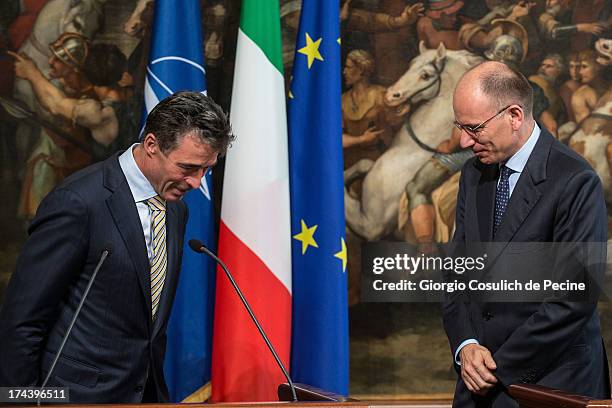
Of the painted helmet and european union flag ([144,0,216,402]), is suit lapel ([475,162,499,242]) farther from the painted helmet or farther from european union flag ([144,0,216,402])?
the painted helmet

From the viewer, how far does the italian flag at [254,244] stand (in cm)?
403

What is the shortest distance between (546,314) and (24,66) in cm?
330

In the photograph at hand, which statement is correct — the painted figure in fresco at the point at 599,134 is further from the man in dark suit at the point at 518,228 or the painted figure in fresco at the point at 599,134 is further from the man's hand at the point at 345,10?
the man in dark suit at the point at 518,228

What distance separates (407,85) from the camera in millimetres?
4777

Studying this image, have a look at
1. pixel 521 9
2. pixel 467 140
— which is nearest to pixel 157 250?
pixel 467 140

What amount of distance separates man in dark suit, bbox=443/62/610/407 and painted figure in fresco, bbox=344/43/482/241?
178cm

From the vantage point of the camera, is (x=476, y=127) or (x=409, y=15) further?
(x=409, y=15)

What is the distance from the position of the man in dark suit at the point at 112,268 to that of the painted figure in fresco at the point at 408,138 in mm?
2098

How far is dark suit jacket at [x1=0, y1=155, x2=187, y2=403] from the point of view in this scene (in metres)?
2.46

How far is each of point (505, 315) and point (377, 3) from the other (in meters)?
2.56

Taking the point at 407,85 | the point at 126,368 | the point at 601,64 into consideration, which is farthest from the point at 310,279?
the point at 601,64

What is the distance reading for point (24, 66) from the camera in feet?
15.0

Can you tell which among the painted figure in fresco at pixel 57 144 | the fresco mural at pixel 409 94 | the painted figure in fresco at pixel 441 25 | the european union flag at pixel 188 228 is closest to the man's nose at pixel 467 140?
the european union flag at pixel 188 228

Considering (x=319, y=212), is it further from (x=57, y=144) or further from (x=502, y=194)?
(x=57, y=144)
